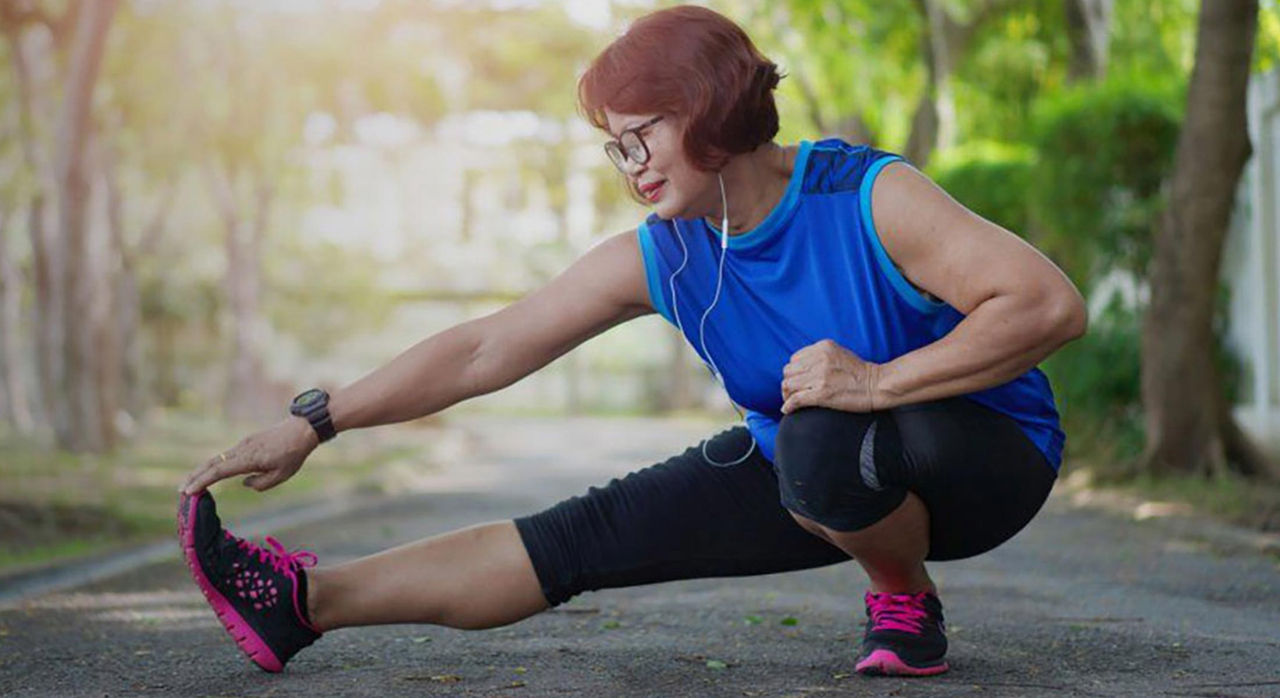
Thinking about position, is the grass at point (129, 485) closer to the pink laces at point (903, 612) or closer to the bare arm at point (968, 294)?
the pink laces at point (903, 612)

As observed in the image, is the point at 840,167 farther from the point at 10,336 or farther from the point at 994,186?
the point at 10,336

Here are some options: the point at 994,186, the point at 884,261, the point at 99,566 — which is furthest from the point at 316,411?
the point at 994,186

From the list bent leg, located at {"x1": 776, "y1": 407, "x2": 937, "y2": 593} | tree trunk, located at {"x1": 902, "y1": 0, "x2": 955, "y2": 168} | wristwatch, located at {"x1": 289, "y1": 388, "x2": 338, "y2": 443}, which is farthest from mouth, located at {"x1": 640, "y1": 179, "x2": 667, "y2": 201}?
tree trunk, located at {"x1": 902, "y1": 0, "x2": 955, "y2": 168}

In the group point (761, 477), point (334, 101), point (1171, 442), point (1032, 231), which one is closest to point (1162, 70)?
point (1032, 231)

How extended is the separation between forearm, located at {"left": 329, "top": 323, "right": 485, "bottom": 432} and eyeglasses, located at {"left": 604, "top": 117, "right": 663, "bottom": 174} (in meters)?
0.66

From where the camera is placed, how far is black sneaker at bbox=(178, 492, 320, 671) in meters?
4.40

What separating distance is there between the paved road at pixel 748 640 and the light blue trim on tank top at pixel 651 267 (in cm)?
91

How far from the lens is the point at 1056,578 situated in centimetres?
762

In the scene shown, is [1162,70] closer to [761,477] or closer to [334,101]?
[334,101]

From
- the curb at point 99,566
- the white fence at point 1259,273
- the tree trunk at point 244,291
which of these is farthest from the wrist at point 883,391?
the tree trunk at point 244,291

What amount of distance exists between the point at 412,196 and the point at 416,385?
132 ft

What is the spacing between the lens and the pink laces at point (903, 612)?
4.48 m

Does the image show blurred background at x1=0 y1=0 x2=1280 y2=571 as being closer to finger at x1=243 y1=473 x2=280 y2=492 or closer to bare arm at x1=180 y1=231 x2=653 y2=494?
bare arm at x1=180 y1=231 x2=653 y2=494

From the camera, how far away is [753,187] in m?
4.31
